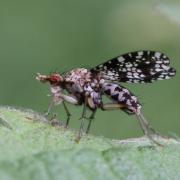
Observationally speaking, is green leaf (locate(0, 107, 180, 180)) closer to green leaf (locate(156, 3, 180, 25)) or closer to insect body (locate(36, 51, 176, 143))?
green leaf (locate(156, 3, 180, 25))

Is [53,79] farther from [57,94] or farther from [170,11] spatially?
[170,11]

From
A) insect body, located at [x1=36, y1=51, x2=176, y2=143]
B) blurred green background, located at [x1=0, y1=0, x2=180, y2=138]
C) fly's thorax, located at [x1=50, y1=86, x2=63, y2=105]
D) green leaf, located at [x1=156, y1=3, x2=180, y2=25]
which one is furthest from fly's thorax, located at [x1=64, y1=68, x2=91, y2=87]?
blurred green background, located at [x1=0, y1=0, x2=180, y2=138]

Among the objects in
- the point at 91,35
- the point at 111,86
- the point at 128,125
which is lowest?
the point at 128,125

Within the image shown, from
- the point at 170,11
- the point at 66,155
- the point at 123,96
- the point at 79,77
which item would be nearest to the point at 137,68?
the point at 123,96

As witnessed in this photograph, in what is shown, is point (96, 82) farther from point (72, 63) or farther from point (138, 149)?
point (72, 63)

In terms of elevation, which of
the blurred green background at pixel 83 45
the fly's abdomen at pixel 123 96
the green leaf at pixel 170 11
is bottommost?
the blurred green background at pixel 83 45

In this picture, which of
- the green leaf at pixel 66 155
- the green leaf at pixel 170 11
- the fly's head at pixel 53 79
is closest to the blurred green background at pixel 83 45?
the fly's head at pixel 53 79

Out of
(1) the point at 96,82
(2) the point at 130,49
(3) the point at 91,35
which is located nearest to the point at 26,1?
(3) the point at 91,35

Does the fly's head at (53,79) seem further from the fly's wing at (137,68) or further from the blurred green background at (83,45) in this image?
the blurred green background at (83,45)
